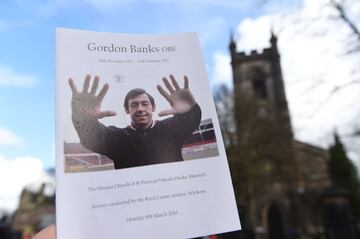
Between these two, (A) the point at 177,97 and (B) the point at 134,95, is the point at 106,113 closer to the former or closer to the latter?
(B) the point at 134,95

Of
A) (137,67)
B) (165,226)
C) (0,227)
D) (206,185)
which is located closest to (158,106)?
(137,67)

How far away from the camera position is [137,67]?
1.58m

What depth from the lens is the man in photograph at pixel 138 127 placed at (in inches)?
55.9

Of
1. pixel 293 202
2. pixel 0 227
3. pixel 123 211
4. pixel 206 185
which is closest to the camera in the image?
pixel 123 211

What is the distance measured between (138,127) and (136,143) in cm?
7

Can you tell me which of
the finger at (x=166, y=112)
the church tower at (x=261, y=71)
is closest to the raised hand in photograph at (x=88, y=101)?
the finger at (x=166, y=112)

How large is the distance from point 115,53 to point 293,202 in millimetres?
34991

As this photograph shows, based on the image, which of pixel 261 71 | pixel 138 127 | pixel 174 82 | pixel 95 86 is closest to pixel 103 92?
pixel 95 86

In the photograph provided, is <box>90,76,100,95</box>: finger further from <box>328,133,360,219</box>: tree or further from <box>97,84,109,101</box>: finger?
<box>328,133,360,219</box>: tree

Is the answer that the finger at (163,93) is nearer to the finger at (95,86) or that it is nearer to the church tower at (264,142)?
the finger at (95,86)

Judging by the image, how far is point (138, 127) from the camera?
4.92ft

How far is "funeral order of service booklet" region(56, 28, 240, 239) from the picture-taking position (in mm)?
1328

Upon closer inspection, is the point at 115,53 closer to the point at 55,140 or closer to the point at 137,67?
the point at 137,67

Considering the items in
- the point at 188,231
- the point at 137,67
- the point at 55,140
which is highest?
the point at 137,67
